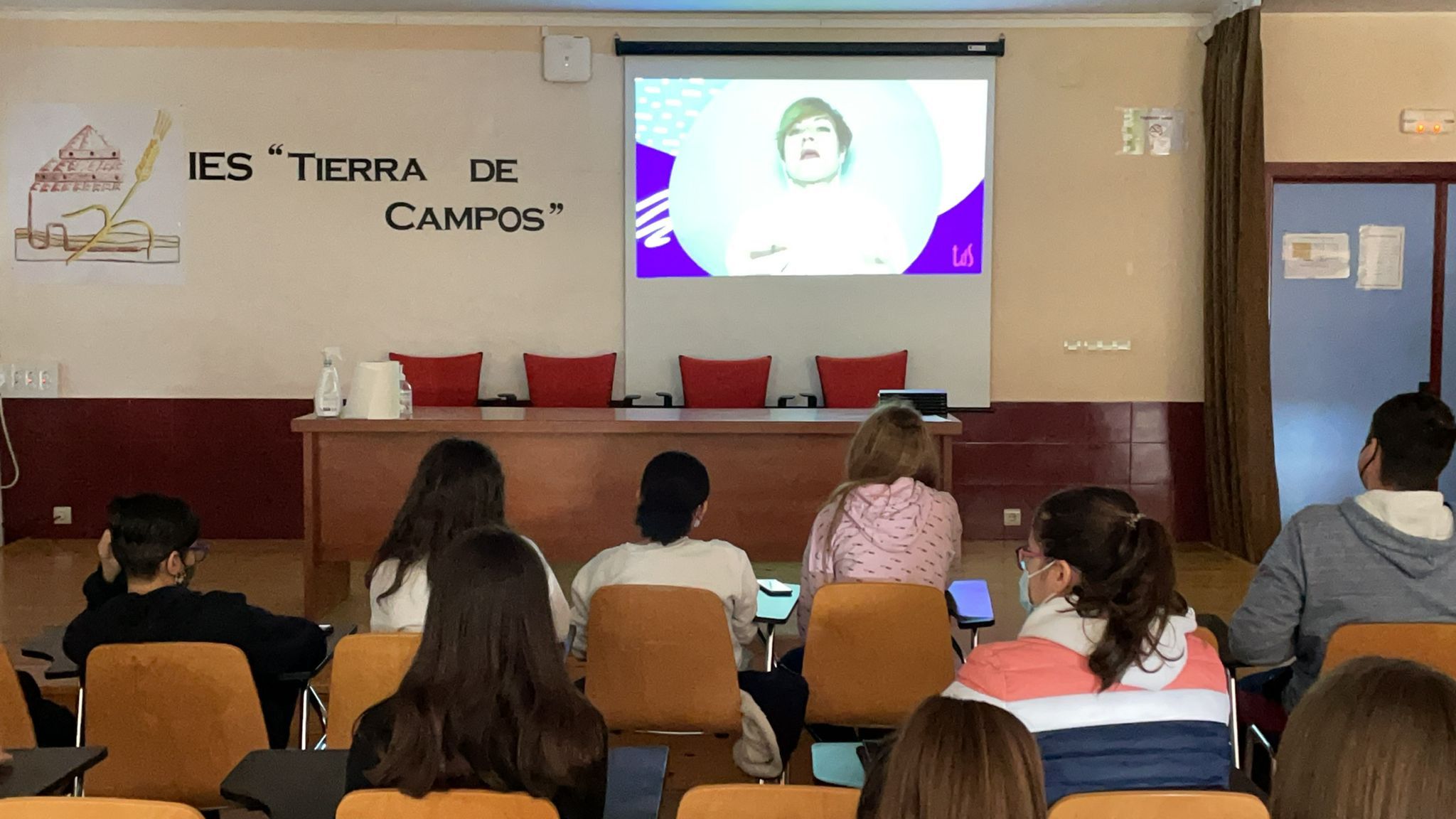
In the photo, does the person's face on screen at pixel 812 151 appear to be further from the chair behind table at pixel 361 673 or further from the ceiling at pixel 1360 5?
the chair behind table at pixel 361 673

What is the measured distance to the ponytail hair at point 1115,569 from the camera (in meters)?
1.76

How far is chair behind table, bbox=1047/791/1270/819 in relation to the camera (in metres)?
1.54

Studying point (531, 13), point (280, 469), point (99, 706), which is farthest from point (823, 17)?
point (99, 706)

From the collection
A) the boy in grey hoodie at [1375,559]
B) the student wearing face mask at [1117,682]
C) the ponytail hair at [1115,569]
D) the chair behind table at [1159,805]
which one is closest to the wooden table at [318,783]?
the student wearing face mask at [1117,682]

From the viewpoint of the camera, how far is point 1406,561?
2.56 m

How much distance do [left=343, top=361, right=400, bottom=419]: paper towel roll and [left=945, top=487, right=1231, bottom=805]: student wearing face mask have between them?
10.5 ft

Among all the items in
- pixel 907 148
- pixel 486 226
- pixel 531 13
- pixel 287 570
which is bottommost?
pixel 287 570

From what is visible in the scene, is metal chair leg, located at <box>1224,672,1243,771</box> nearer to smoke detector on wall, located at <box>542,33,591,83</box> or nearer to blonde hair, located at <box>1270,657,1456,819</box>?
blonde hair, located at <box>1270,657,1456,819</box>

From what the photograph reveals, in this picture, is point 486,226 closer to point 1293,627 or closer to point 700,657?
point 700,657

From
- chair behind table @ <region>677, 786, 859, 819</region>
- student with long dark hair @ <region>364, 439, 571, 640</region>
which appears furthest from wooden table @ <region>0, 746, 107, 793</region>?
chair behind table @ <region>677, 786, 859, 819</region>

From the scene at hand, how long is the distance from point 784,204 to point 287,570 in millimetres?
2975

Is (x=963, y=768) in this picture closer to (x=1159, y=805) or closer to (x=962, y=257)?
(x=1159, y=805)

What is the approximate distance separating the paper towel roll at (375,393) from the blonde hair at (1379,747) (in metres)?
3.71

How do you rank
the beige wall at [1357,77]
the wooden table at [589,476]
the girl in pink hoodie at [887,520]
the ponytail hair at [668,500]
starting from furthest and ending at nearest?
the beige wall at [1357,77]
the wooden table at [589,476]
the girl in pink hoodie at [887,520]
the ponytail hair at [668,500]
